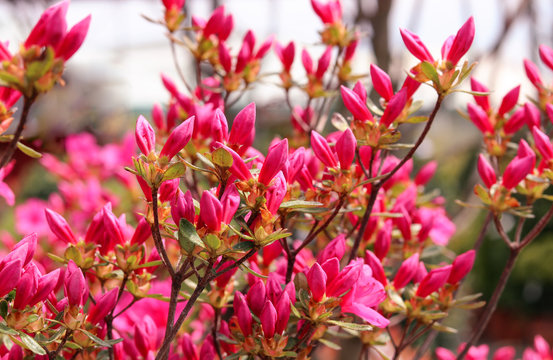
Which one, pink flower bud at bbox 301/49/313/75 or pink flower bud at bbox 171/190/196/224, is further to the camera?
pink flower bud at bbox 301/49/313/75

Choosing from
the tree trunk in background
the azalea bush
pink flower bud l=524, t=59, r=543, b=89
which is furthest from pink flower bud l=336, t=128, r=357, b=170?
the tree trunk in background

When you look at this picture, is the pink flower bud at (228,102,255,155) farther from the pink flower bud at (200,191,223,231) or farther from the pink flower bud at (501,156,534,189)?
the pink flower bud at (501,156,534,189)

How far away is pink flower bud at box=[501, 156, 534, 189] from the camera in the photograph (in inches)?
→ 28.2

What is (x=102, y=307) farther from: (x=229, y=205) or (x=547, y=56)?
(x=547, y=56)

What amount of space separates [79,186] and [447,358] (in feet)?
4.06

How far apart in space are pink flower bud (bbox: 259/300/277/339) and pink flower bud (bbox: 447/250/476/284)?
0.96 ft

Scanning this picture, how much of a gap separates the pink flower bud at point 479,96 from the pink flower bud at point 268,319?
1.62 ft

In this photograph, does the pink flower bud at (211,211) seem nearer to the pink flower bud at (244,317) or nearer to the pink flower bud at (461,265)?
the pink flower bud at (244,317)

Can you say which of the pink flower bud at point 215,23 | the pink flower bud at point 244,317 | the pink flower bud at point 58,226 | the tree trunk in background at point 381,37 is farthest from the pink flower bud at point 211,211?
the tree trunk in background at point 381,37

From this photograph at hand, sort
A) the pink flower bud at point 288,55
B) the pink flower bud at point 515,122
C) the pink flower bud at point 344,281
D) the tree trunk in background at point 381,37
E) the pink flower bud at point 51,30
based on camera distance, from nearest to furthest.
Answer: the pink flower bud at point 51,30
the pink flower bud at point 344,281
the pink flower bud at point 515,122
the pink flower bud at point 288,55
the tree trunk in background at point 381,37

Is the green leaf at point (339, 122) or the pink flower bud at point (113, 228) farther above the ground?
the green leaf at point (339, 122)

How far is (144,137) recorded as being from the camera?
1.82ft

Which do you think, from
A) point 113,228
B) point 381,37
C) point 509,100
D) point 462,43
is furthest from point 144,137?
point 381,37

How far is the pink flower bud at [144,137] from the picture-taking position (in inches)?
21.5
